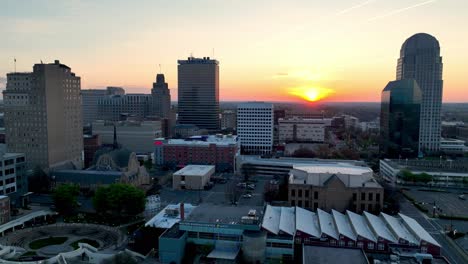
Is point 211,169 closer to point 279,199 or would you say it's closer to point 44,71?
point 279,199

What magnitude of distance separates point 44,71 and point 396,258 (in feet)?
194

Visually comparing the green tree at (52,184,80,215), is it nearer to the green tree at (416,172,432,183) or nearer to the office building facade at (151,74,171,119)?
the green tree at (416,172,432,183)

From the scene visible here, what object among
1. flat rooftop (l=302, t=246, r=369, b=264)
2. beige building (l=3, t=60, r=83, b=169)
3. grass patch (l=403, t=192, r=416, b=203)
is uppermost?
beige building (l=3, t=60, r=83, b=169)

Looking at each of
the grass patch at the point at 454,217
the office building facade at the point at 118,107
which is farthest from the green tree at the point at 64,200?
the office building facade at the point at 118,107

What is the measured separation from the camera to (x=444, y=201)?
182 feet

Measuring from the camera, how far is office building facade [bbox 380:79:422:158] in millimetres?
90875

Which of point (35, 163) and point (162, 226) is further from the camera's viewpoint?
point (35, 163)

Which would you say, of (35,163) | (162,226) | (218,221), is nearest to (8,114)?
(35,163)

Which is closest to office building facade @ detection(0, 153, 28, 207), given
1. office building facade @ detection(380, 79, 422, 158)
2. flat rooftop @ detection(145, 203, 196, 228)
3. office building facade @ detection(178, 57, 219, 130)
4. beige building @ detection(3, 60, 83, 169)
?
beige building @ detection(3, 60, 83, 169)

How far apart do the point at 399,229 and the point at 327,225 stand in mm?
6972

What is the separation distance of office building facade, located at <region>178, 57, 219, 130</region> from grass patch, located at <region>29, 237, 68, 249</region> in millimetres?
100191

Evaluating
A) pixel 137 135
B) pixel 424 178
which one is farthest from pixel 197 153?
pixel 424 178

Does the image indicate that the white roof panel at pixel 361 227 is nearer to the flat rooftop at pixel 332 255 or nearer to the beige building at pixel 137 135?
the flat rooftop at pixel 332 255

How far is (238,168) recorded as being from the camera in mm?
78500
